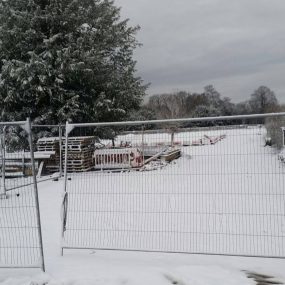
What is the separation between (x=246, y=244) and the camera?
605 centimetres

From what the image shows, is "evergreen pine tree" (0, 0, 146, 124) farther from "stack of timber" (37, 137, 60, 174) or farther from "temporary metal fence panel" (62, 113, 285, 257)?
"temporary metal fence panel" (62, 113, 285, 257)

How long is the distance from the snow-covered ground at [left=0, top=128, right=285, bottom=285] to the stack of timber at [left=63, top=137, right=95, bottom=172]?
485 centimetres

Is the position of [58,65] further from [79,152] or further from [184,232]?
[184,232]

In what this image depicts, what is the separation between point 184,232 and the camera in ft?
20.7

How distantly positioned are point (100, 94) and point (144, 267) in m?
13.7

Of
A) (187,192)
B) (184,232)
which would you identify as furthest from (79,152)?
(184,232)

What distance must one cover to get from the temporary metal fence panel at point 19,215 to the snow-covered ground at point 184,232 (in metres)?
0.23

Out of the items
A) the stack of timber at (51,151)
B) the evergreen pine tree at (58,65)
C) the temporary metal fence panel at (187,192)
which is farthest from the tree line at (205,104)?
the temporary metal fence panel at (187,192)

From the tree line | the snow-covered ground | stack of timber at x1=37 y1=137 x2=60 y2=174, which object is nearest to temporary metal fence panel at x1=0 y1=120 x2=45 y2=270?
the snow-covered ground

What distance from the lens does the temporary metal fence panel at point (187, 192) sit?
5586 millimetres

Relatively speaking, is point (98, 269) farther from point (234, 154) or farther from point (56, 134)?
point (56, 134)

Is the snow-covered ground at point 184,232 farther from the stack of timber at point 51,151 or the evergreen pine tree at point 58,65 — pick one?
the evergreen pine tree at point 58,65

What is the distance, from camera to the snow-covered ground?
5148mm

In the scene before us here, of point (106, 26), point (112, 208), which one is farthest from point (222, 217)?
point (106, 26)
